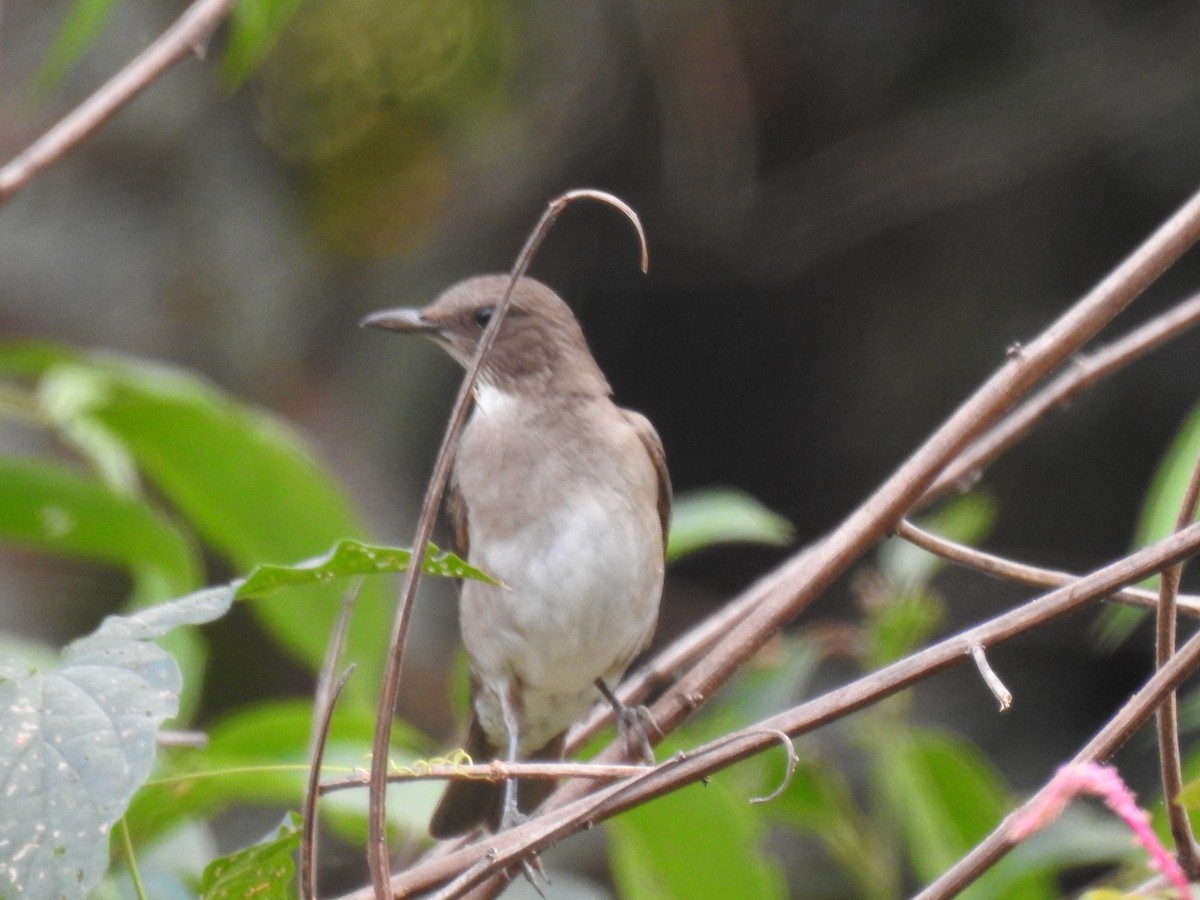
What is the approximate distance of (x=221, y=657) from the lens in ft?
22.2

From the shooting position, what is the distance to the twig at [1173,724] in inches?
53.4

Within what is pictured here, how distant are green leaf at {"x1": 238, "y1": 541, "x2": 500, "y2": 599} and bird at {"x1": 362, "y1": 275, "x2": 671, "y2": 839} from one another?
159 cm

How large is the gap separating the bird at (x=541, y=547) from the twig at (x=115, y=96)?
1.10 meters

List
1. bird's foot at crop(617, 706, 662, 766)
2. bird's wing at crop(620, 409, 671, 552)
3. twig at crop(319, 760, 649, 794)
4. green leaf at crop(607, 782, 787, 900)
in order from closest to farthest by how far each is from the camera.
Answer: twig at crop(319, 760, 649, 794) → bird's foot at crop(617, 706, 662, 766) → green leaf at crop(607, 782, 787, 900) → bird's wing at crop(620, 409, 671, 552)

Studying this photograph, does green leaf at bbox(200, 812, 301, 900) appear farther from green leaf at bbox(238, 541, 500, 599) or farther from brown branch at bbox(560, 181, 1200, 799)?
brown branch at bbox(560, 181, 1200, 799)

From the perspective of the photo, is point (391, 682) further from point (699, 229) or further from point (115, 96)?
point (699, 229)

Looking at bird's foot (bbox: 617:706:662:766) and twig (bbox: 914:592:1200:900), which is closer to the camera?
twig (bbox: 914:592:1200:900)

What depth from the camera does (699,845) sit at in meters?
2.66

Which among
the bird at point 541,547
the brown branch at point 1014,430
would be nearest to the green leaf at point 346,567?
the brown branch at point 1014,430

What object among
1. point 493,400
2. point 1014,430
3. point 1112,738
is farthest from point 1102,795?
point 493,400

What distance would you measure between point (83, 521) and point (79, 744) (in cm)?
133

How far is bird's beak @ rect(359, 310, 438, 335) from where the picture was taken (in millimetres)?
3359

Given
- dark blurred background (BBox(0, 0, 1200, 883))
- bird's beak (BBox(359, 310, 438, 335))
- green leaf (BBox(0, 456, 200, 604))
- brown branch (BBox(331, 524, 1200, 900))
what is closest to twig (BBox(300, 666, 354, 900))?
brown branch (BBox(331, 524, 1200, 900))

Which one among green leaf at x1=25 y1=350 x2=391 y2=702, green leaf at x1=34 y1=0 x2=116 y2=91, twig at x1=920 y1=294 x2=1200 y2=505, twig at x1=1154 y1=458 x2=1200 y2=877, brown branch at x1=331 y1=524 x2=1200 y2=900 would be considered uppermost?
green leaf at x1=34 y1=0 x2=116 y2=91
